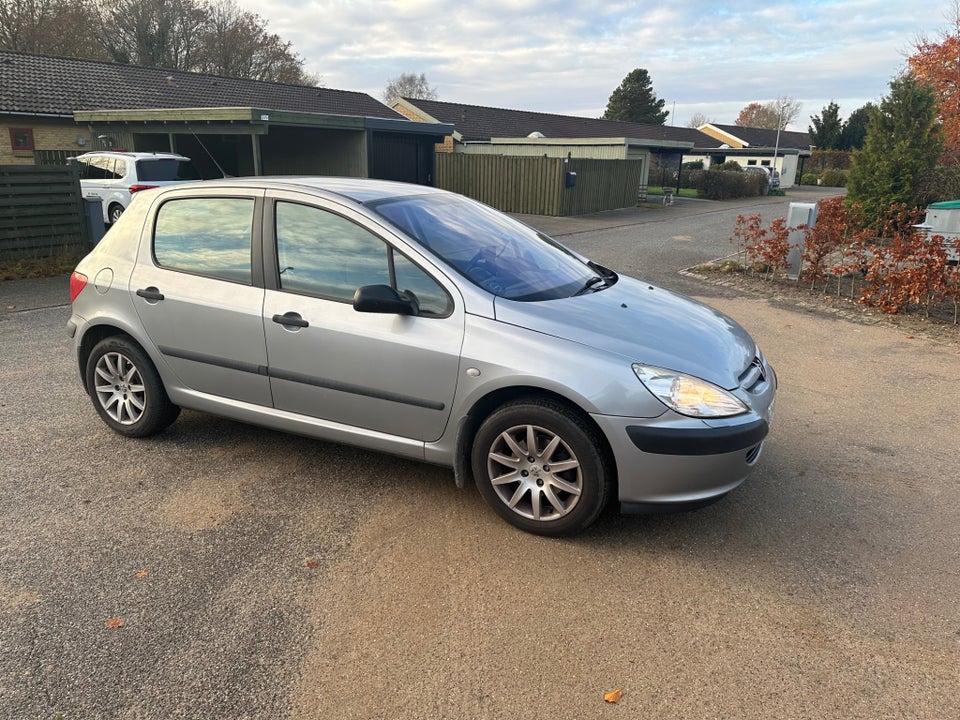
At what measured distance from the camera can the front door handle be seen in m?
3.70

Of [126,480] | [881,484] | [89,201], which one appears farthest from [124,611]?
[89,201]

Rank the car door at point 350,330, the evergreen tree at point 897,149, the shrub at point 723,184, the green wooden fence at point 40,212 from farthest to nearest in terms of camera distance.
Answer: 1. the shrub at point 723,184
2. the evergreen tree at point 897,149
3. the green wooden fence at point 40,212
4. the car door at point 350,330

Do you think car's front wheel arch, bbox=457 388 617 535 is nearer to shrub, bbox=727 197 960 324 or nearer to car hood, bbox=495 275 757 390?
car hood, bbox=495 275 757 390

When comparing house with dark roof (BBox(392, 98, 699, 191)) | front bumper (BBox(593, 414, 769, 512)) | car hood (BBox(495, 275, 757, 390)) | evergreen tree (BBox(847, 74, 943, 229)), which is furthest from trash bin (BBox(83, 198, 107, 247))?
house with dark roof (BBox(392, 98, 699, 191))

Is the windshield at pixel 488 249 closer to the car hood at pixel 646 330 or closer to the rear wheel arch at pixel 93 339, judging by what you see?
the car hood at pixel 646 330

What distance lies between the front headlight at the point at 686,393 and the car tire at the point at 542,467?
1.13 feet

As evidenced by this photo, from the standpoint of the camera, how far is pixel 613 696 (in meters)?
2.46

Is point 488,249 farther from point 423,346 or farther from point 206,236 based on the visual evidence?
point 206,236

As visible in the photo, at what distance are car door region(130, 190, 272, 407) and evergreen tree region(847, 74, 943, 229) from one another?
49.2 ft

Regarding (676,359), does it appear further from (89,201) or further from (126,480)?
(89,201)

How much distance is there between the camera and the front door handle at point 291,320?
12.1ft

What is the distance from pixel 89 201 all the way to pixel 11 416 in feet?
26.7

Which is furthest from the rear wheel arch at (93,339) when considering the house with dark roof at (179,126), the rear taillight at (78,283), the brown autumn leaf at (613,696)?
the house with dark roof at (179,126)

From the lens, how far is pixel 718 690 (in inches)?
98.0
